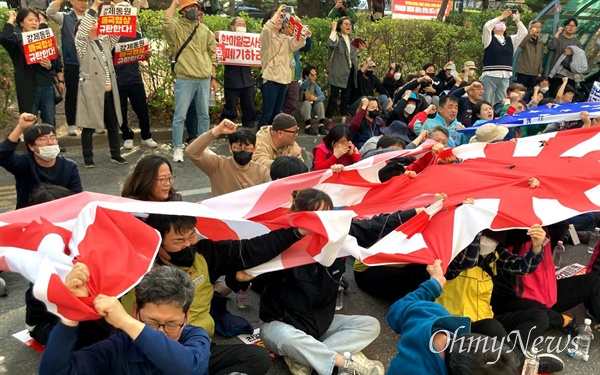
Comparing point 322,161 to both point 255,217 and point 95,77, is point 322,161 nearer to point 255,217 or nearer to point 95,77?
point 255,217

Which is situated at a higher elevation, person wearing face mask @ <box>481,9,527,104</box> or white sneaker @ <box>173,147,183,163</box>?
person wearing face mask @ <box>481,9,527,104</box>

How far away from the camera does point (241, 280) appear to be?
11.9ft

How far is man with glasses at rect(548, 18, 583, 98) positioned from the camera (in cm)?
1108

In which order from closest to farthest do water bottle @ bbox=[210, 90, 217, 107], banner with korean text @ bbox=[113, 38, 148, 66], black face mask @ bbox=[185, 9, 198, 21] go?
Answer: banner with korean text @ bbox=[113, 38, 148, 66], black face mask @ bbox=[185, 9, 198, 21], water bottle @ bbox=[210, 90, 217, 107]

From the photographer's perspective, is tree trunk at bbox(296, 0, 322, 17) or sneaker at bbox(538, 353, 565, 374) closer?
sneaker at bbox(538, 353, 565, 374)

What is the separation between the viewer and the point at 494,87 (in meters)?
10.4

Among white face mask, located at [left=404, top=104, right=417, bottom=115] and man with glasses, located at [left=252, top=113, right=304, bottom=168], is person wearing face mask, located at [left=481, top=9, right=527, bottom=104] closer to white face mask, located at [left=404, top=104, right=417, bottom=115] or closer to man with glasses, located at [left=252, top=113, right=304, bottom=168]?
white face mask, located at [left=404, top=104, right=417, bottom=115]

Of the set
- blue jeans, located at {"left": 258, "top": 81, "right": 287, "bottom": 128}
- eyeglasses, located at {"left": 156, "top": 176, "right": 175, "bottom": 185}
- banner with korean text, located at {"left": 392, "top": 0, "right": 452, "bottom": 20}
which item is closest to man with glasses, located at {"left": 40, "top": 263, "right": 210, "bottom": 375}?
eyeglasses, located at {"left": 156, "top": 176, "right": 175, "bottom": 185}

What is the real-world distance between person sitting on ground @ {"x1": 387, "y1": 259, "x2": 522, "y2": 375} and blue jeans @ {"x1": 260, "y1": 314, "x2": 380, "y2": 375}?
612 millimetres

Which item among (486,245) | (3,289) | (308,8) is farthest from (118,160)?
(308,8)

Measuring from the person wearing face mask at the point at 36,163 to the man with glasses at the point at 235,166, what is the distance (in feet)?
3.15

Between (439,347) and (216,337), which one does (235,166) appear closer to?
(216,337)

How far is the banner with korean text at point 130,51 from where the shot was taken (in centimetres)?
743

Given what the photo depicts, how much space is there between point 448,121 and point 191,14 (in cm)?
338
